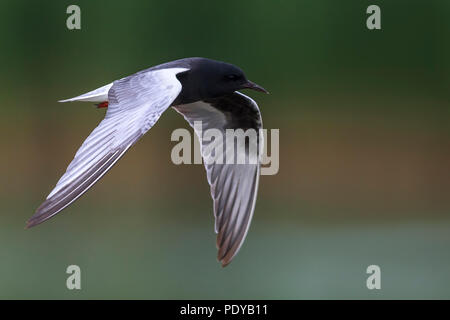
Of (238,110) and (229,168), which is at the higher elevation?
(238,110)

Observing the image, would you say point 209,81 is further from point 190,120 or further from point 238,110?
point 190,120

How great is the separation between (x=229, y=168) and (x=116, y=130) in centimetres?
110

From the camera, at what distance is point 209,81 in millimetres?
3838

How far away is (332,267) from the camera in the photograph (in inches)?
284

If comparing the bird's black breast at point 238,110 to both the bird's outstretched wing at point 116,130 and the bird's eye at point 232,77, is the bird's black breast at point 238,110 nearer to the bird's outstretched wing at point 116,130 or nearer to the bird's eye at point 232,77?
the bird's eye at point 232,77

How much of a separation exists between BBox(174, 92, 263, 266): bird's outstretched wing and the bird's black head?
17cm

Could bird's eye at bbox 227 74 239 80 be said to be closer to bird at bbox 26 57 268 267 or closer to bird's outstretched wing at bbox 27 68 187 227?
bird at bbox 26 57 268 267

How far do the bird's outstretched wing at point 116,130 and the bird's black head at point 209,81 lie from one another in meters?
0.09

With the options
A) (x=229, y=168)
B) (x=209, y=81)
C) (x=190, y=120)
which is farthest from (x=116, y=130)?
(x=190, y=120)

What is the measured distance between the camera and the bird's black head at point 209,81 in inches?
150

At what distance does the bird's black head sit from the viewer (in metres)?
3.81

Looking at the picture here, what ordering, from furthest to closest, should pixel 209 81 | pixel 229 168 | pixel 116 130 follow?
pixel 229 168 < pixel 209 81 < pixel 116 130

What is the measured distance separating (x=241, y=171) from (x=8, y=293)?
2.82 metres

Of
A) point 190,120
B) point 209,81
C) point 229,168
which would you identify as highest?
point 209,81
